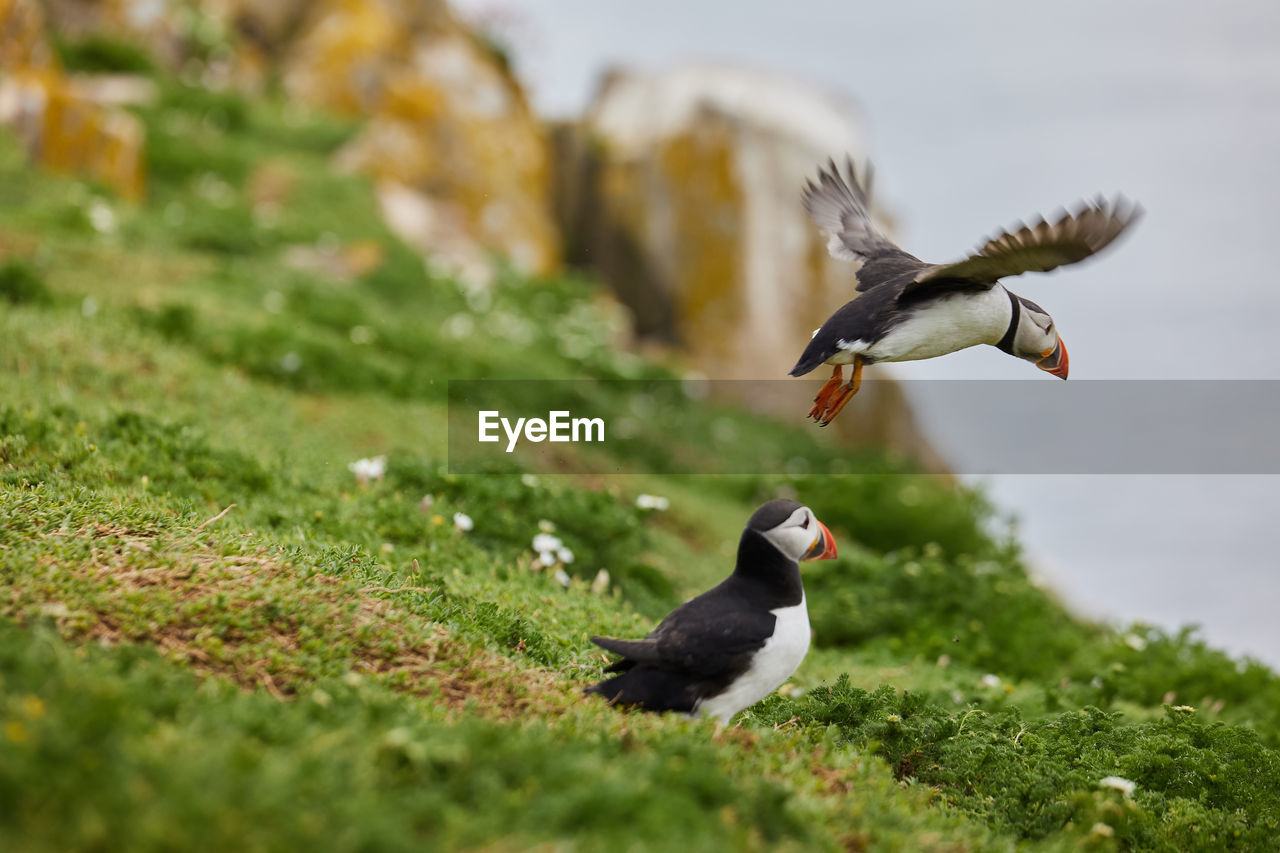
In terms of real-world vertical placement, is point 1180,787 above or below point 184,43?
below

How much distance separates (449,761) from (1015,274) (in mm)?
3025

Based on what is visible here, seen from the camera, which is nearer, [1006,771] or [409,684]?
[409,684]

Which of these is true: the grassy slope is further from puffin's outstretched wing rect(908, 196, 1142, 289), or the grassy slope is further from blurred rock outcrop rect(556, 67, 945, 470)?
blurred rock outcrop rect(556, 67, 945, 470)

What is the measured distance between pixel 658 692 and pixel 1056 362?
2355mm

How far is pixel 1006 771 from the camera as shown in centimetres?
501

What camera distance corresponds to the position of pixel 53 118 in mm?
14664

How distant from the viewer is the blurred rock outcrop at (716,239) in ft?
71.2

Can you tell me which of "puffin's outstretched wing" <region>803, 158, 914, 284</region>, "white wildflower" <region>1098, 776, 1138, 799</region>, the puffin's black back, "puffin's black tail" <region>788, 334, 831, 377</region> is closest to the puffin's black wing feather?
the puffin's black back

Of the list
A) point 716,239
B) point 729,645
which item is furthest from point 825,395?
point 716,239

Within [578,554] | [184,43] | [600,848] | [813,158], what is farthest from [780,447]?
[184,43]

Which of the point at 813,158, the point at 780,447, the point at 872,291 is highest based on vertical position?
the point at 813,158

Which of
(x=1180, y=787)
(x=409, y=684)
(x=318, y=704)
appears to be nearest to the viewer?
(x=318, y=704)

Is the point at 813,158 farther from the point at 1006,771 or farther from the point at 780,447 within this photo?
the point at 1006,771

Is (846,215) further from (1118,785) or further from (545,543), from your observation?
(1118,785)
